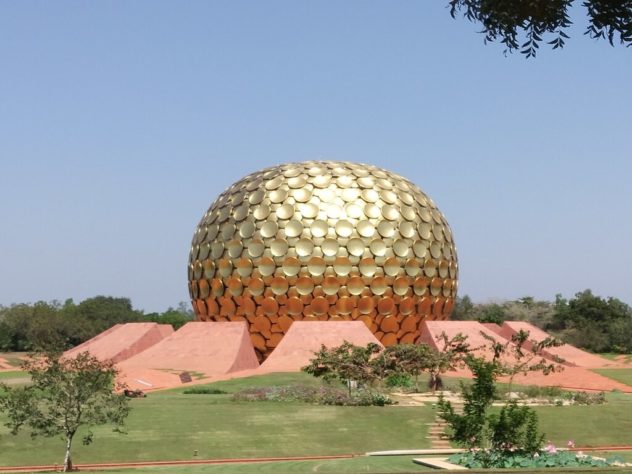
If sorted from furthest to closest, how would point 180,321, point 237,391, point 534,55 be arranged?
point 180,321, point 237,391, point 534,55

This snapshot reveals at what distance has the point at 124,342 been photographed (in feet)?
140

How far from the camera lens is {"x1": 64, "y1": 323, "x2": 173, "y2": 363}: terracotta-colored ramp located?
41.2 meters

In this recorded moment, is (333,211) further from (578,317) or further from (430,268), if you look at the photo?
(578,317)

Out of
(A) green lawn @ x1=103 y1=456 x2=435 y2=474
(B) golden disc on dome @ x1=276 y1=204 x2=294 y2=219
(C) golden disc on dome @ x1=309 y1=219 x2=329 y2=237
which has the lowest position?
(A) green lawn @ x1=103 y1=456 x2=435 y2=474

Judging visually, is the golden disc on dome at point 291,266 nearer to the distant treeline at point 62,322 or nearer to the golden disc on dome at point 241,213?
the golden disc on dome at point 241,213

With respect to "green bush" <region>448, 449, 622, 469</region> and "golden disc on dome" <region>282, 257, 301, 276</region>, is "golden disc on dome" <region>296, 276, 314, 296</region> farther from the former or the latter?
"green bush" <region>448, 449, 622, 469</region>

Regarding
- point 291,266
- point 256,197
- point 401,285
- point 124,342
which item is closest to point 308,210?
point 291,266

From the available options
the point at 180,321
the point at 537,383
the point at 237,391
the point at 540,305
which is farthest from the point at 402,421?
the point at 540,305

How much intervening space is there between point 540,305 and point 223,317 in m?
54.2

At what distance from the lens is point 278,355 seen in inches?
1379

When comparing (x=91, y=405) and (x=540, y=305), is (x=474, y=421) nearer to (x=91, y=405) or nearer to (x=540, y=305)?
(x=91, y=405)

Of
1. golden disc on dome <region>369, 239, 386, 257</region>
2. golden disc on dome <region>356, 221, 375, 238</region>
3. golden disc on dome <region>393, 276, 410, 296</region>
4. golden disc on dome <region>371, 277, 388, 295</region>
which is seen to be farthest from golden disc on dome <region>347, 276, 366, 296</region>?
golden disc on dome <region>356, 221, 375, 238</region>

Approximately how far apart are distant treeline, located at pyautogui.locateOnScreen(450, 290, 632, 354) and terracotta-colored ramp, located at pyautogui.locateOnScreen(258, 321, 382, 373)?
74.4 feet

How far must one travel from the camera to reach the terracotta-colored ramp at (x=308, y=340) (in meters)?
34.3
